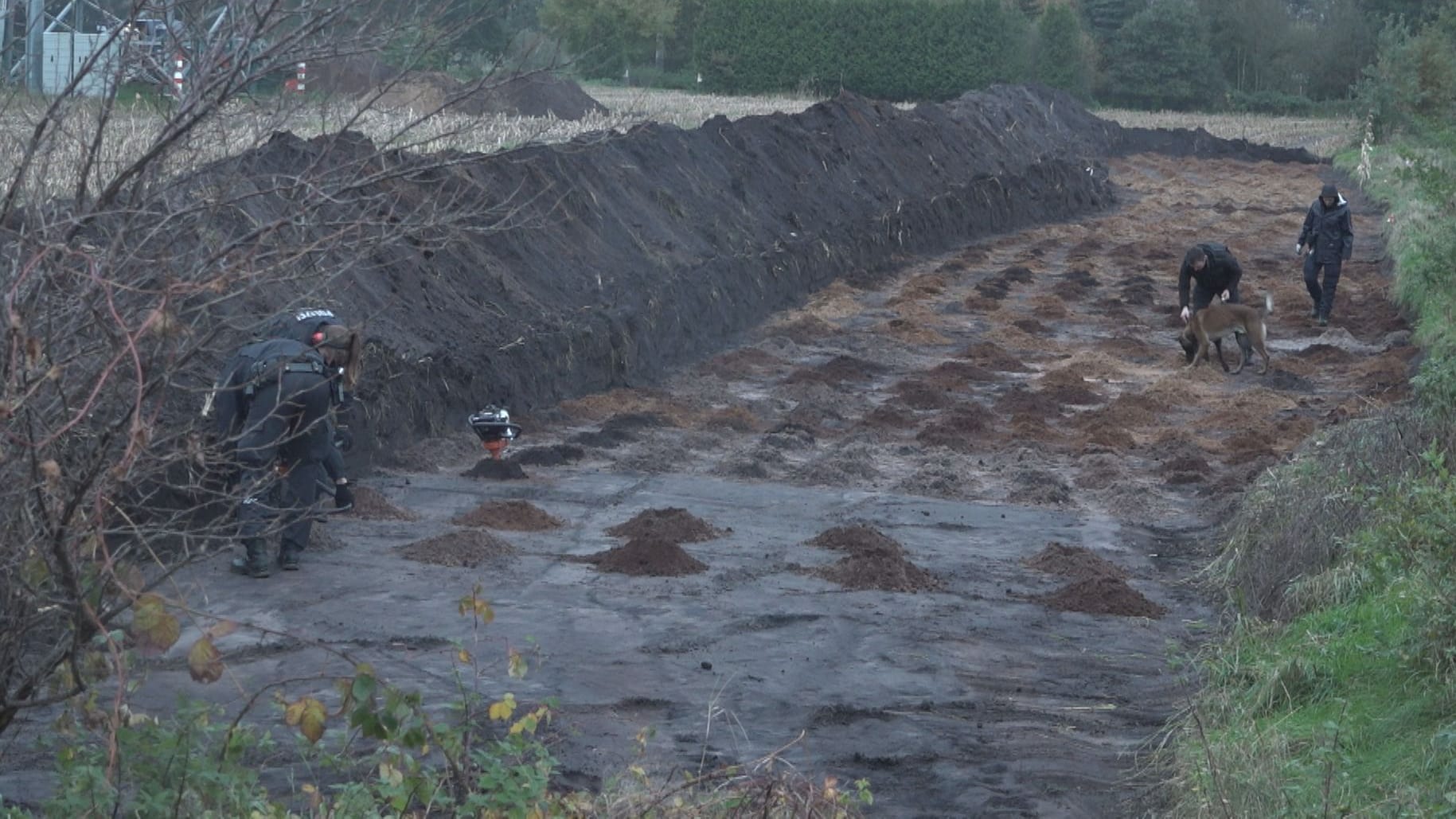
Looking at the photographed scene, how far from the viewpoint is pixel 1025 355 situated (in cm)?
1925

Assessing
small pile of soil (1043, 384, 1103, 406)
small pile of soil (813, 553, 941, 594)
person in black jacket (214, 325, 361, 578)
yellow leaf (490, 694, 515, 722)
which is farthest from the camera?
small pile of soil (1043, 384, 1103, 406)

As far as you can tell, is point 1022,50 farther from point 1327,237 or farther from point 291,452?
point 291,452

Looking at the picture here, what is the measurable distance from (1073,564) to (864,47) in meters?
52.6

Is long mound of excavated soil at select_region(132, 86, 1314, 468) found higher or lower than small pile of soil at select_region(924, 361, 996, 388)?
higher

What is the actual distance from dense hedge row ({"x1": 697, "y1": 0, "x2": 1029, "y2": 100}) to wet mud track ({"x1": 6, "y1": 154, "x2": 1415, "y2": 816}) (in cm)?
4024

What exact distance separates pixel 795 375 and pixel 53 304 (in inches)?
512

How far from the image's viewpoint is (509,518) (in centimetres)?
1132

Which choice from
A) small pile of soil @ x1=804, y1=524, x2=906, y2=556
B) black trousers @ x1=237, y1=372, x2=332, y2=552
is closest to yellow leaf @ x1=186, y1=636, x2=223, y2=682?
black trousers @ x1=237, y1=372, x2=332, y2=552

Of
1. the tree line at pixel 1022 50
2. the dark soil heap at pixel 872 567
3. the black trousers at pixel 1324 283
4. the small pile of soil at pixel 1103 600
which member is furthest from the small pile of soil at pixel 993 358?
the tree line at pixel 1022 50

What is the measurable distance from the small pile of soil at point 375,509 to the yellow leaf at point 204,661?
23.4 feet

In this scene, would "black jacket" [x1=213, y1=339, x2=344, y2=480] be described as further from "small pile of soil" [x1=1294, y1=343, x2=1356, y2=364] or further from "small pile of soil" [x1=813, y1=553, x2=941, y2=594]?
"small pile of soil" [x1=1294, y1=343, x2=1356, y2=364]

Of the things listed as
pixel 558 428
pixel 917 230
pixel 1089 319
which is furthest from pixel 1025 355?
pixel 917 230

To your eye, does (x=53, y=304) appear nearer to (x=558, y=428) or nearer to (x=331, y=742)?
(x=331, y=742)

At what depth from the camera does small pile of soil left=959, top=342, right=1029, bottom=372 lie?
18406 millimetres
